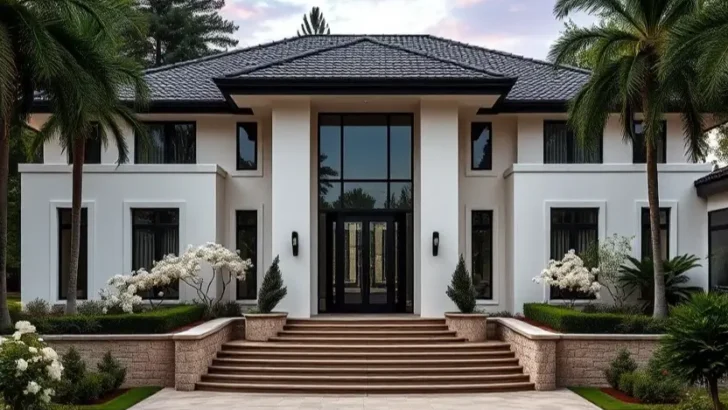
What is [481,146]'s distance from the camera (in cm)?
2219

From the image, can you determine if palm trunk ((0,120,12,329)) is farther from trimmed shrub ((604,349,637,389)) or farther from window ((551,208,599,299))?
window ((551,208,599,299))

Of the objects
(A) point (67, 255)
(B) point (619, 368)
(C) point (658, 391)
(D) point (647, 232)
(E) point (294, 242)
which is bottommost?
(C) point (658, 391)

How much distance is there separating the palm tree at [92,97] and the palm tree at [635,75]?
9269mm

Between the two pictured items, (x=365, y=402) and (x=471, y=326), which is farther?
(x=471, y=326)

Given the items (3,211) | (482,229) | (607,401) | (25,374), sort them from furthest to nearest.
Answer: (482,229) < (3,211) < (607,401) < (25,374)

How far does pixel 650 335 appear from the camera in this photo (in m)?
16.2

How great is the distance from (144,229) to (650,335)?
41.6 ft

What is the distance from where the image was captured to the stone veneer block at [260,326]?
59.8ft

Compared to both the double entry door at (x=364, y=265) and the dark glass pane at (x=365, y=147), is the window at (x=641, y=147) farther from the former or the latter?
the dark glass pane at (x=365, y=147)

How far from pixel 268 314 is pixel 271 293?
0.51 meters

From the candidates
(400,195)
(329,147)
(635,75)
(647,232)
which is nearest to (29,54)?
(329,147)

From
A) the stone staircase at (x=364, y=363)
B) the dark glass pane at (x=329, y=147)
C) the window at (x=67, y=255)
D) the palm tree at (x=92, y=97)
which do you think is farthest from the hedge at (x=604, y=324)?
the window at (x=67, y=255)

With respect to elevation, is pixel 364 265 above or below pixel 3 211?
below

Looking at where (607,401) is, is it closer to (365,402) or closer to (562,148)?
(365,402)
